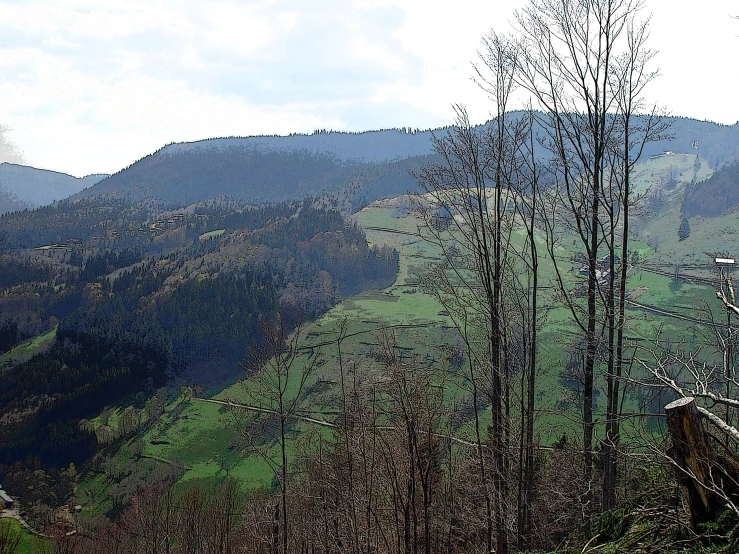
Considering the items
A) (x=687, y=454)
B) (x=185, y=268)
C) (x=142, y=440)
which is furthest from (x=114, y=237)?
(x=687, y=454)

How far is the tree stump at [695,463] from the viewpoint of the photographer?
508 centimetres

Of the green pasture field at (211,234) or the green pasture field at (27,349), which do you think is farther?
the green pasture field at (211,234)

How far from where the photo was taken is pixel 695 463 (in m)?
5.08

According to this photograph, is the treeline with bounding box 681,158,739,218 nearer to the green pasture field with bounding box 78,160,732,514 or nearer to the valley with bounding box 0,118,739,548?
the valley with bounding box 0,118,739,548

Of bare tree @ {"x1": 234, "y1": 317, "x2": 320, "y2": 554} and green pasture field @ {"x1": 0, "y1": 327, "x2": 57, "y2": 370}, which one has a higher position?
bare tree @ {"x1": 234, "y1": 317, "x2": 320, "y2": 554}

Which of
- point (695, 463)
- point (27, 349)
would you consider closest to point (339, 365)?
point (695, 463)

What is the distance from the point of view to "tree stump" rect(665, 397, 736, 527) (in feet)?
16.7

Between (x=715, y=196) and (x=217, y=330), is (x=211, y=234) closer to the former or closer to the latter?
(x=217, y=330)

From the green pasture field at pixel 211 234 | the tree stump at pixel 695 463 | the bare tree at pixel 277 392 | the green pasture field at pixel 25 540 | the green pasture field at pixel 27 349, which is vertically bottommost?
the green pasture field at pixel 25 540

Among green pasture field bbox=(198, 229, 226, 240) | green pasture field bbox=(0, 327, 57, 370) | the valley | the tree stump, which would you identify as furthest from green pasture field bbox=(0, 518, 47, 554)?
green pasture field bbox=(198, 229, 226, 240)

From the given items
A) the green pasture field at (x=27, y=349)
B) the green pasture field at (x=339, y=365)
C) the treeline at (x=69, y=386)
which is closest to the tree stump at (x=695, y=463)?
the green pasture field at (x=339, y=365)

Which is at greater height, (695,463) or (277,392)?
(695,463)

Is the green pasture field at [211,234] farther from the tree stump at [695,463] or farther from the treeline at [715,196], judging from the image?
the tree stump at [695,463]

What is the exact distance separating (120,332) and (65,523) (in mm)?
51728
